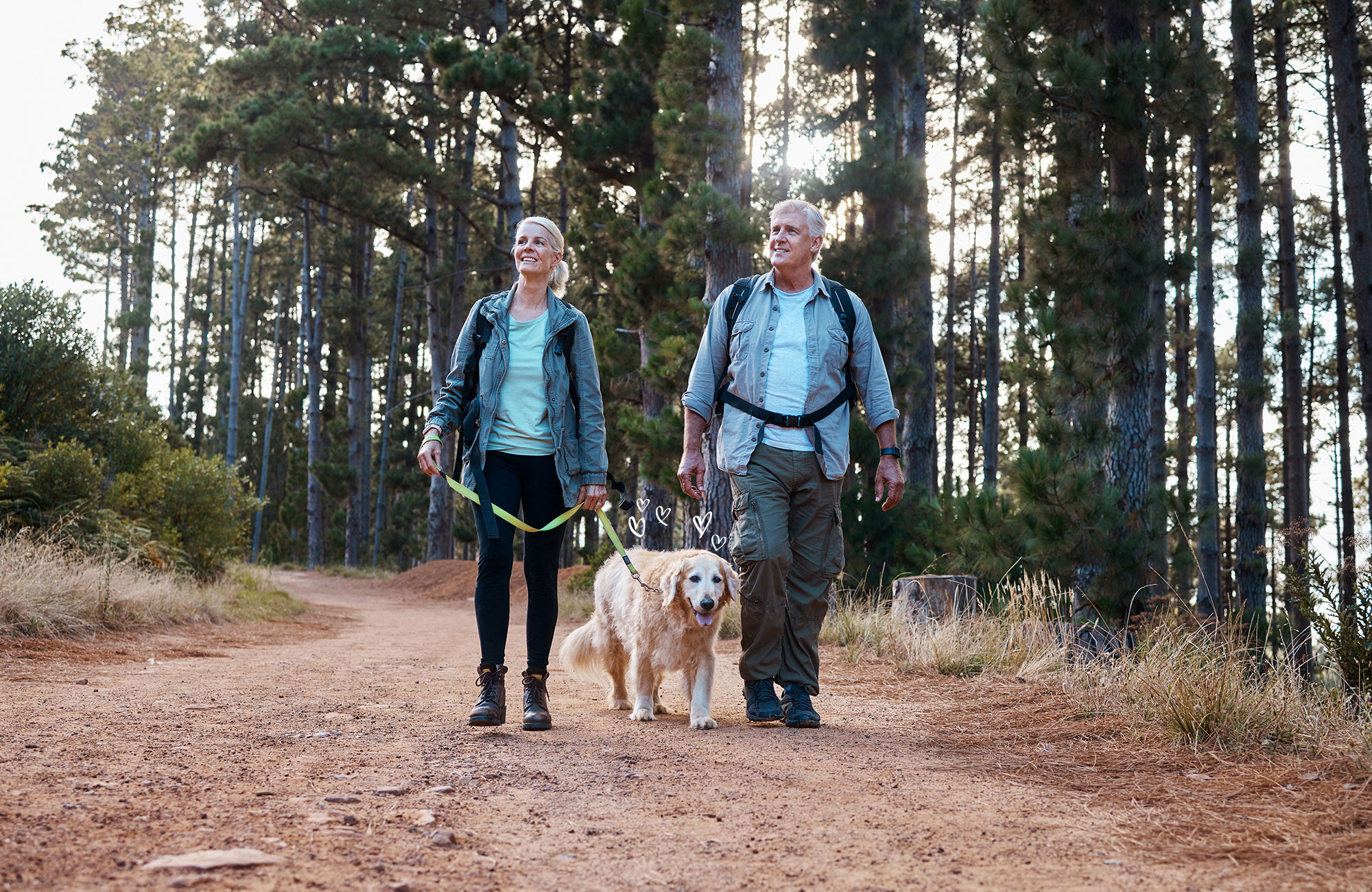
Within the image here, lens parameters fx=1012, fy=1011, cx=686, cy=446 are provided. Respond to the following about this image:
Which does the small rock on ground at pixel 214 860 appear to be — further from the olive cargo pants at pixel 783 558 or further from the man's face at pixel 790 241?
the man's face at pixel 790 241

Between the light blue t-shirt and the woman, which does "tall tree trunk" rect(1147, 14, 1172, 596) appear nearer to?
the woman

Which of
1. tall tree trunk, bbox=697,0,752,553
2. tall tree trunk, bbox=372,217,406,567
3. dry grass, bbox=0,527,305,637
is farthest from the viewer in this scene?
tall tree trunk, bbox=372,217,406,567

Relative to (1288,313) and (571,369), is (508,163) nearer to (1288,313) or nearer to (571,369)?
(1288,313)

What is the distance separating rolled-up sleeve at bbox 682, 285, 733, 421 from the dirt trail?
154 cm

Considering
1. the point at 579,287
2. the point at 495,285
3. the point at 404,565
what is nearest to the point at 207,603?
the point at 579,287

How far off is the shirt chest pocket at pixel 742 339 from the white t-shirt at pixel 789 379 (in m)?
0.12

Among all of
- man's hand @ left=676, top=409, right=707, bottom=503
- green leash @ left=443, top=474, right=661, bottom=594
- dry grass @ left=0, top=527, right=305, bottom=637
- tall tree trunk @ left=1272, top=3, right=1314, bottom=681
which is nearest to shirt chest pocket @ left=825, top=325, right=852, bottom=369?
man's hand @ left=676, top=409, right=707, bottom=503

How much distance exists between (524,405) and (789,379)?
124cm

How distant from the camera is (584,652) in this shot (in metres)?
5.42

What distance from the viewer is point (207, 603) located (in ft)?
34.2

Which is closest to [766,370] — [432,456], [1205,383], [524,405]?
[524,405]

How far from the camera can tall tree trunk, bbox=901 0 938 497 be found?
50.9 feet

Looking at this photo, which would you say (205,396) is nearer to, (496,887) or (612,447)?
(612,447)

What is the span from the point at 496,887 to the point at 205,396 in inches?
1879
